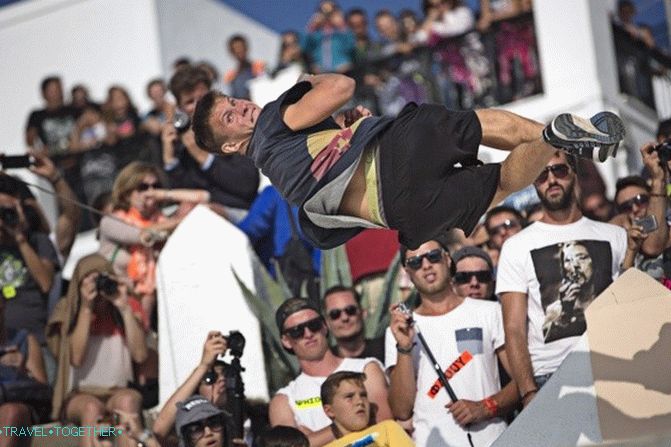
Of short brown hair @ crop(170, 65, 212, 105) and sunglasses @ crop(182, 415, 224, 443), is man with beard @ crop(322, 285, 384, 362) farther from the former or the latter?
short brown hair @ crop(170, 65, 212, 105)

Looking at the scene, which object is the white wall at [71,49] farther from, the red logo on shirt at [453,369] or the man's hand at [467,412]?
the man's hand at [467,412]

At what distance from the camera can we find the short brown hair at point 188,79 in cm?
977

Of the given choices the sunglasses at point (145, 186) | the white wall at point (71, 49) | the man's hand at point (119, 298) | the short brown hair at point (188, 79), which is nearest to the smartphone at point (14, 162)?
the sunglasses at point (145, 186)

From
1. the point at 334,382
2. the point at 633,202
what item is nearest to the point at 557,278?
the point at 633,202

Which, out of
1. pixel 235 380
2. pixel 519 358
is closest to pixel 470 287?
pixel 519 358

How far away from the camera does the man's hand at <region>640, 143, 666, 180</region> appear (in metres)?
7.95

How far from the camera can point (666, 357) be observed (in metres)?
6.93

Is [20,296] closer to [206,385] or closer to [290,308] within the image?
[206,385]

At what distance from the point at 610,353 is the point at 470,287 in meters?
1.56

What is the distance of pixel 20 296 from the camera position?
9734mm

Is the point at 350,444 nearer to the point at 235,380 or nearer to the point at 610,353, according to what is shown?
the point at 235,380

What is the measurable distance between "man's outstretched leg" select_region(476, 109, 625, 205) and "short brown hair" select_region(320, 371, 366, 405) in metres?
1.69

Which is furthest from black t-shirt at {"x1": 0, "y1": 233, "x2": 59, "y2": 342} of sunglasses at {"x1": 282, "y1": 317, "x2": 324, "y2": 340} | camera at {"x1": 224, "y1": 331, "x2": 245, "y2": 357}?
sunglasses at {"x1": 282, "y1": 317, "x2": 324, "y2": 340}

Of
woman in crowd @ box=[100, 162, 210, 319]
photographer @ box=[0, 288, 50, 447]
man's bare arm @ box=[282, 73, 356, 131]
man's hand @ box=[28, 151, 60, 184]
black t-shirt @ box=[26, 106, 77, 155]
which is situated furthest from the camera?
black t-shirt @ box=[26, 106, 77, 155]
